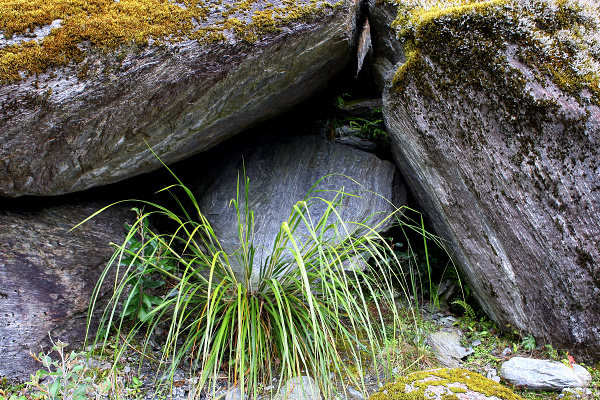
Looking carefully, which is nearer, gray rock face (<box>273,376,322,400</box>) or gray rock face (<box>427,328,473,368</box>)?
gray rock face (<box>273,376,322,400</box>)

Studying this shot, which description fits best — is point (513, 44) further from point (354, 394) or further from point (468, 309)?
point (354, 394)

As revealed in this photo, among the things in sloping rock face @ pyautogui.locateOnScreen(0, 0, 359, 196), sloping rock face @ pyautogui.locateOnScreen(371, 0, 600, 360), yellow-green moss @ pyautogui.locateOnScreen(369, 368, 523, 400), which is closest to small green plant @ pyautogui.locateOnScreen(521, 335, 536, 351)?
sloping rock face @ pyautogui.locateOnScreen(371, 0, 600, 360)

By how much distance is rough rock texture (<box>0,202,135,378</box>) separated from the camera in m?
2.15

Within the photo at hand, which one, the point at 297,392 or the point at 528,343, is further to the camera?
the point at 528,343

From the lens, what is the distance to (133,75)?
2.38 metres

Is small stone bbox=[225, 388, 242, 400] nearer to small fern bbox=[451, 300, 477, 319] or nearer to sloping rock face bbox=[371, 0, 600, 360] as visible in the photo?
small fern bbox=[451, 300, 477, 319]

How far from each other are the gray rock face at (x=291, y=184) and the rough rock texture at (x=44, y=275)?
2.76 ft

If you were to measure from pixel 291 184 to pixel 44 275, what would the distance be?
5.98 ft

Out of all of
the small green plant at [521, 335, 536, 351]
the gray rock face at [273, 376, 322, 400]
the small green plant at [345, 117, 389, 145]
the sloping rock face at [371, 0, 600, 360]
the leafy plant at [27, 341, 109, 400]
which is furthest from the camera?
the small green plant at [345, 117, 389, 145]

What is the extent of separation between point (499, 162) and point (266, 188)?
5.72 feet

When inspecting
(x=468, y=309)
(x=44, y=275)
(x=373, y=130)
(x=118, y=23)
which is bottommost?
(x=468, y=309)

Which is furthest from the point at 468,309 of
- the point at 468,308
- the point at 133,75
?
the point at 133,75

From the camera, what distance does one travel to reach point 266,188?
134 inches

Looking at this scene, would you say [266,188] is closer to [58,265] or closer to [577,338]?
Result: [58,265]
